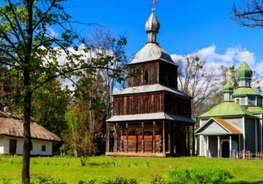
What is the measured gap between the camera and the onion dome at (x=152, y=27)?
134ft

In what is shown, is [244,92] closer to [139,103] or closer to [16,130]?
[139,103]

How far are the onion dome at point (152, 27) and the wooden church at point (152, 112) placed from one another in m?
0.85

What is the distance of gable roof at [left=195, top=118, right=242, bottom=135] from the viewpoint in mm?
39500

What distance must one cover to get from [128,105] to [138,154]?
15.7 feet

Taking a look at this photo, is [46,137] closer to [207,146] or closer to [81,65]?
[207,146]

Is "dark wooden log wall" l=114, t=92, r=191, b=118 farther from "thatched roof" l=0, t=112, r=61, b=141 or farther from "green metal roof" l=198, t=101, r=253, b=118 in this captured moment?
"thatched roof" l=0, t=112, r=61, b=141

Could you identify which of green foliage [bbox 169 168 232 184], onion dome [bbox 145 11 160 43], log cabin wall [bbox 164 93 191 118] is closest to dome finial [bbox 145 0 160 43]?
onion dome [bbox 145 11 160 43]

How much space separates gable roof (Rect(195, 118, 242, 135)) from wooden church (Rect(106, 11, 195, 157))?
2.26m

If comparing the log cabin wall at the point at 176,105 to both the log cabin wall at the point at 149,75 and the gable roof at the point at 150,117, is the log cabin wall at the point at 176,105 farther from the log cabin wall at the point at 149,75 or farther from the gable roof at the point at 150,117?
the log cabin wall at the point at 149,75

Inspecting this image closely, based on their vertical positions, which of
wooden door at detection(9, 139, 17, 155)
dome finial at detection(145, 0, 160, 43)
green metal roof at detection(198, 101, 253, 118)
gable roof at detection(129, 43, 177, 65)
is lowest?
wooden door at detection(9, 139, 17, 155)

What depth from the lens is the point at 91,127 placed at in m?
46.5

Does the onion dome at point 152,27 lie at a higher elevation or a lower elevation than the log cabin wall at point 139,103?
higher

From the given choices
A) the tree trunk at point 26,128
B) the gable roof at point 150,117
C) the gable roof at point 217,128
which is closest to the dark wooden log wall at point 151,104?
the gable roof at point 150,117

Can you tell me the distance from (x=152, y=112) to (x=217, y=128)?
839cm
